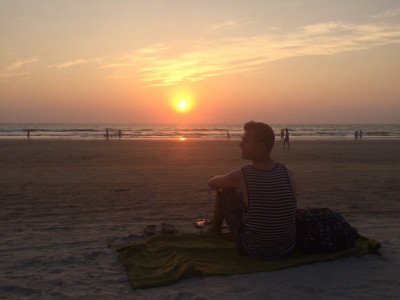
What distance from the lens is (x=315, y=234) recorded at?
4.88 m

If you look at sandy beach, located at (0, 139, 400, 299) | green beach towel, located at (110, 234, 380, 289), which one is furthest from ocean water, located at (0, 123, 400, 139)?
green beach towel, located at (110, 234, 380, 289)

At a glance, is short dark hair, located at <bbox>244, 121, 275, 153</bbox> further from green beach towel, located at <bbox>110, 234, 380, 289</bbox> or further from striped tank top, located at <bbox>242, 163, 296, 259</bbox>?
green beach towel, located at <bbox>110, 234, 380, 289</bbox>

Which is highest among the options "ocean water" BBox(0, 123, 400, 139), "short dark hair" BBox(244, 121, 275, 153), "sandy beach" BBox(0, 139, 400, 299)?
"short dark hair" BBox(244, 121, 275, 153)

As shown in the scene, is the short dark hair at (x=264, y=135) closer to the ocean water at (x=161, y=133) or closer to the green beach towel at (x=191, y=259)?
the green beach towel at (x=191, y=259)

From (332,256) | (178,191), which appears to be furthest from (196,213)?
(332,256)

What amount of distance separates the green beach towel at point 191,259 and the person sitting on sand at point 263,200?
0.18m

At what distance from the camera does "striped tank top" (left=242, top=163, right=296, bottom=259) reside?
449 cm

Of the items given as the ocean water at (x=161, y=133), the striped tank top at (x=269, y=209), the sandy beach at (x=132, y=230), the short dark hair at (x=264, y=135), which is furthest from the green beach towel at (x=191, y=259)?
the ocean water at (x=161, y=133)

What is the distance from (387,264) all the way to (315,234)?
0.84 m

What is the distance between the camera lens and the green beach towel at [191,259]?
174 inches

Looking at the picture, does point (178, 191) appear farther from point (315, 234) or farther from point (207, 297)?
point (207, 297)

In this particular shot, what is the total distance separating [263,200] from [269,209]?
11 cm

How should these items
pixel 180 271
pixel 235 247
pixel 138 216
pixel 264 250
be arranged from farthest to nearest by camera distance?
pixel 138 216
pixel 235 247
pixel 264 250
pixel 180 271

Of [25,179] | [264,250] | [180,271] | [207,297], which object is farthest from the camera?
[25,179]
